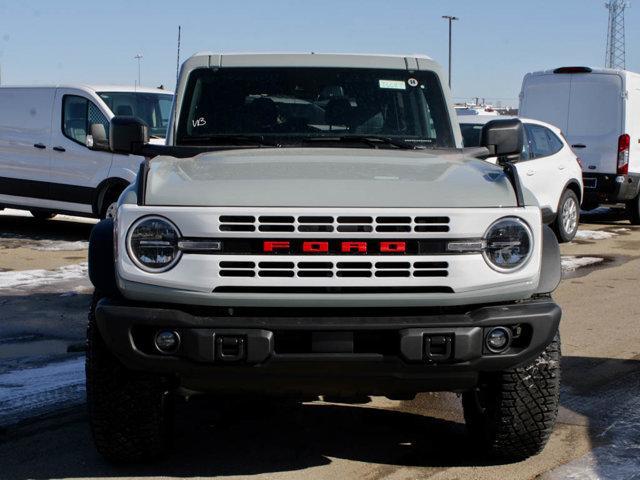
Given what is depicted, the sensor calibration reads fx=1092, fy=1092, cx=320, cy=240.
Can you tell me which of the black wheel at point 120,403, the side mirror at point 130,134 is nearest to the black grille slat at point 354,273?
the black wheel at point 120,403

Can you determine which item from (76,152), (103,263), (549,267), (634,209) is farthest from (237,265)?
(634,209)

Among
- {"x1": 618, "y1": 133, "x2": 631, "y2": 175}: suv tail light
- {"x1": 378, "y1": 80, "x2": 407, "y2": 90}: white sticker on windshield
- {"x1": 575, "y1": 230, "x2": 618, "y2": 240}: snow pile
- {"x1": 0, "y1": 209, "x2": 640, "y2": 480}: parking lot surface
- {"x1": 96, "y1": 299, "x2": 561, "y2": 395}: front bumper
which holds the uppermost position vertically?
{"x1": 378, "y1": 80, "x2": 407, "y2": 90}: white sticker on windshield

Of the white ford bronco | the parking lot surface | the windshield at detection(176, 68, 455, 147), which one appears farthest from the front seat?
the parking lot surface

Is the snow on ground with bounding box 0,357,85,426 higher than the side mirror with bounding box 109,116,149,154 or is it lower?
lower

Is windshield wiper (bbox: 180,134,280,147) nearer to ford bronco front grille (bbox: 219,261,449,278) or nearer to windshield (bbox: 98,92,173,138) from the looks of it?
ford bronco front grille (bbox: 219,261,449,278)

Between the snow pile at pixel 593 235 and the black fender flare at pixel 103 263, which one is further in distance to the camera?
the snow pile at pixel 593 235

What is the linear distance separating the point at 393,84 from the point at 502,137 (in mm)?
804

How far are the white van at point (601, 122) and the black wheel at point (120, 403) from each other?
480 inches

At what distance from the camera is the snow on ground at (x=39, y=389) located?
5.46 m

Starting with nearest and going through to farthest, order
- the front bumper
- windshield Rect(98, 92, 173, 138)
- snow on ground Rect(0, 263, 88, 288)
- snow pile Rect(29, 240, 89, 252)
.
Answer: the front bumper
snow on ground Rect(0, 263, 88, 288)
snow pile Rect(29, 240, 89, 252)
windshield Rect(98, 92, 173, 138)

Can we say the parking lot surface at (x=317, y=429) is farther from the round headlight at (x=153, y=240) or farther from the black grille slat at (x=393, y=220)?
the black grille slat at (x=393, y=220)

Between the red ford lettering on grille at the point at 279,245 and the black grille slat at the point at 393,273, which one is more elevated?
the red ford lettering on grille at the point at 279,245

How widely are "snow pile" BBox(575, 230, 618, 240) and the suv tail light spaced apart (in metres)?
0.93

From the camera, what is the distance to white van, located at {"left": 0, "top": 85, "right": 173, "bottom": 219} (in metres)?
12.9
